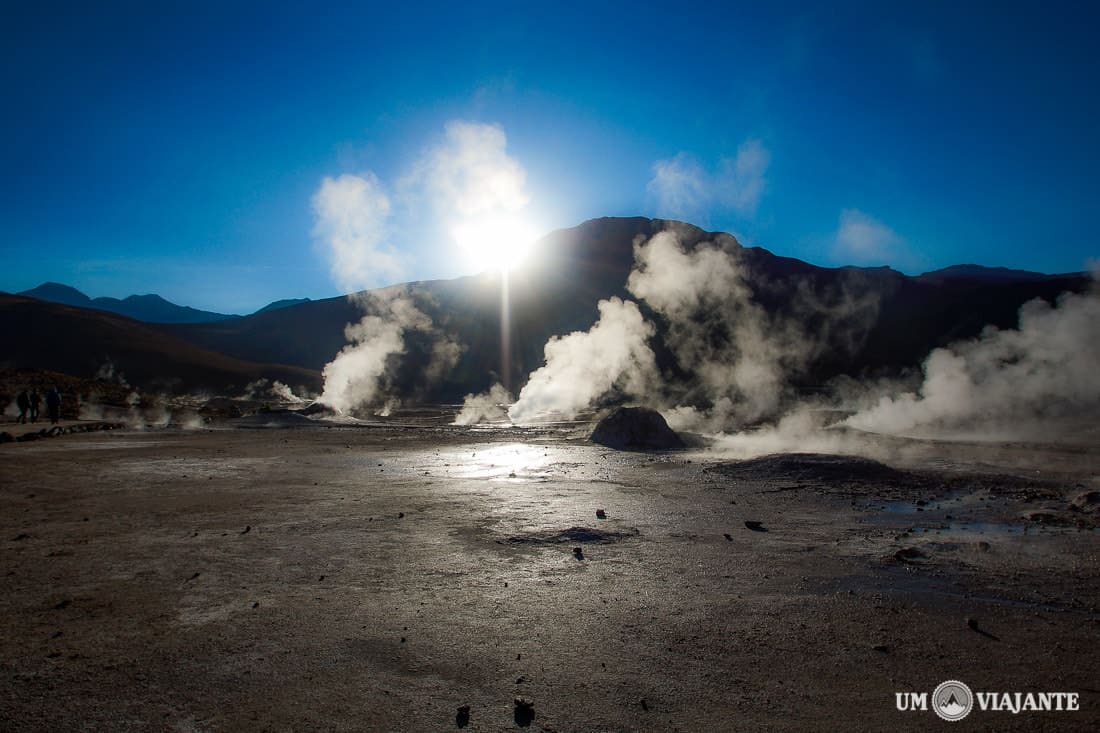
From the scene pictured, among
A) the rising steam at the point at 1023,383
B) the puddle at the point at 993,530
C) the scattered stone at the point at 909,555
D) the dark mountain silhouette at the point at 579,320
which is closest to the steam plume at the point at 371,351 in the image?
the dark mountain silhouette at the point at 579,320

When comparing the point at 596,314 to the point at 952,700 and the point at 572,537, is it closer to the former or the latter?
the point at 572,537

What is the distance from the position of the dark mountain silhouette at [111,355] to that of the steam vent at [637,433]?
177 feet

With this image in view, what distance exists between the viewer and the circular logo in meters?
3.74

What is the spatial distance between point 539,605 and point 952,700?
312cm

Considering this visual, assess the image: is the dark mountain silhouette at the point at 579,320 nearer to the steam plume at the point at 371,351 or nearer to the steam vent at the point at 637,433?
the steam plume at the point at 371,351

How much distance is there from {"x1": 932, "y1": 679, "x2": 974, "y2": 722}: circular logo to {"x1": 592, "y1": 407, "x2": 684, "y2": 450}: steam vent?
14825mm

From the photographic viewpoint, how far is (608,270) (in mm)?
87250

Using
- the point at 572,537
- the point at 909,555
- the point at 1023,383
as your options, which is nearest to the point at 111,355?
the point at 572,537

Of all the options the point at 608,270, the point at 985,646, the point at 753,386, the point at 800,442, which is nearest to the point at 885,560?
the point at 985,646

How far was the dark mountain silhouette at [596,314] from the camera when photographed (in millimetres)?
67250

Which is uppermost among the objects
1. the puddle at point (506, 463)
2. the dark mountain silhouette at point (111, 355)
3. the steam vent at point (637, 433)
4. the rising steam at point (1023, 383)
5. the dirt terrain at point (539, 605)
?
the dark mountain silhouette at point (111, 355)

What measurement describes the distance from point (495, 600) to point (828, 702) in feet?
9.43

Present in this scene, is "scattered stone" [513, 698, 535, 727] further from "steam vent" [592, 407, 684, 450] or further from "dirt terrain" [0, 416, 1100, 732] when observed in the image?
"steam vent" [592, 407, 684, 450]

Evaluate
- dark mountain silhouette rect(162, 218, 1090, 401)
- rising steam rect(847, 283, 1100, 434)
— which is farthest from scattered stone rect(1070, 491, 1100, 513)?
dark mountain silhouette rect(162, 218, 1090, 401)
